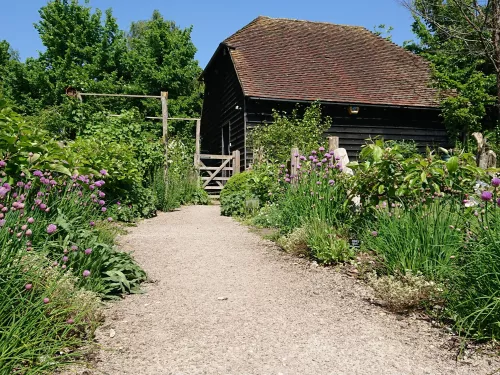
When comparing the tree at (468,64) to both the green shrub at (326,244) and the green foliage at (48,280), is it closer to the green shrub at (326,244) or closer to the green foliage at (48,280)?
the green shrub at (326,244)

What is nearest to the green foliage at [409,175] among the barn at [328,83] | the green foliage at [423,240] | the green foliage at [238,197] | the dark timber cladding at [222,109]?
the green foliage at [423,240]

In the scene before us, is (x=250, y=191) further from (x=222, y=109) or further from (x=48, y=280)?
(x=222, y=109)

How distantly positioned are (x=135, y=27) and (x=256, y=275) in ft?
146

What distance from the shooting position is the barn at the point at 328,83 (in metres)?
14.6

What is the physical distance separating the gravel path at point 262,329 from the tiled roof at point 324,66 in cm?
1049

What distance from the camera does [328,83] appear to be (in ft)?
50.6

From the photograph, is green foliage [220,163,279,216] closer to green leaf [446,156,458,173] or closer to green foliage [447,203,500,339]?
green leaf [446,156,458,173]

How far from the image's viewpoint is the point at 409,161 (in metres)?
3.96

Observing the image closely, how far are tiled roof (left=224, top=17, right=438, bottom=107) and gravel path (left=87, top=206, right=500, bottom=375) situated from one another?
10.5m

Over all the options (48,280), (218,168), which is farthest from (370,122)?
(48,280)

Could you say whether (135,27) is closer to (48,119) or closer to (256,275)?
(48,119)

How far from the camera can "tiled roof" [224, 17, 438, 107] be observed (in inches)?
582

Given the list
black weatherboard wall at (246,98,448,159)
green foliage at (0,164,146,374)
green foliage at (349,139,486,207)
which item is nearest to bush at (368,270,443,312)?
green foliage at (349,139,486,207)

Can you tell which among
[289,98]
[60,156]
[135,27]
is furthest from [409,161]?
[135,27]
